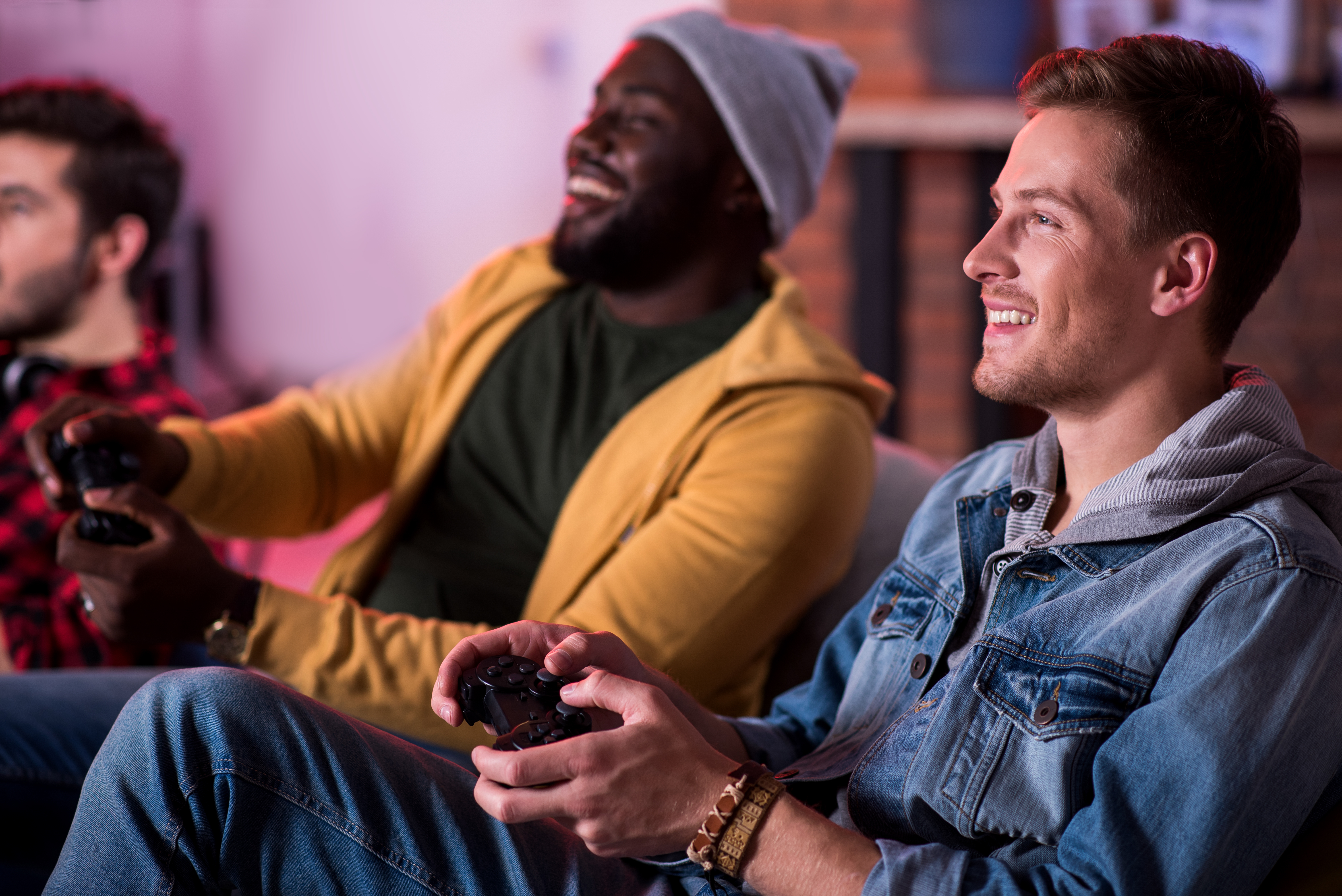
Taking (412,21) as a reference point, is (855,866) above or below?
below

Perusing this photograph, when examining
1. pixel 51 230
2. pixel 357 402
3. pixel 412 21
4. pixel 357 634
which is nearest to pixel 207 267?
pixel 412 21

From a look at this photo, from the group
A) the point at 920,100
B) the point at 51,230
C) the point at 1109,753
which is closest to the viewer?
the point at 1109,753

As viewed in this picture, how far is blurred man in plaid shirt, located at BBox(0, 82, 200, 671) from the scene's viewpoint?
1.92m

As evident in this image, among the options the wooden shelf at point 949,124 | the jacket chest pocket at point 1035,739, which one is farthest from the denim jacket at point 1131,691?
the wooden shelf at point 949,124

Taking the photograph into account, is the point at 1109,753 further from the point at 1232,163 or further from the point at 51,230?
the point at 51,230

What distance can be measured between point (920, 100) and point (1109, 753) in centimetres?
301

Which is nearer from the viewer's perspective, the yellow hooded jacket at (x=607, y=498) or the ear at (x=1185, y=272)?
the ear at (x=1185, y=272)

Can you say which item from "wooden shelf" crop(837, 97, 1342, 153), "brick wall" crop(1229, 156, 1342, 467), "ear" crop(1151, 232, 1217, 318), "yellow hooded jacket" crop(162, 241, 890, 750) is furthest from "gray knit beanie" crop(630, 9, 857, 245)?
"brick wall" crop(1229, 156, 1342, 467)

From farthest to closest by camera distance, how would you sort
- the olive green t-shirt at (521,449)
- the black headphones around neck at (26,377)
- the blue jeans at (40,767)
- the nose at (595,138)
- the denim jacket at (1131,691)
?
the black headphones around neck at (26,377) < the nose at (595,138) < the olive green t-shirt at (521,449) < the blue jeans at (40,767) < the denim jacket at (1131,691)

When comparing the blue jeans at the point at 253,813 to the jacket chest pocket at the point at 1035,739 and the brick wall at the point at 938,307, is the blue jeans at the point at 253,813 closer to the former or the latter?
the jacket chest pocket at the point at 1035,739

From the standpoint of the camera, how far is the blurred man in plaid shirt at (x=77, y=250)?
6.31ft

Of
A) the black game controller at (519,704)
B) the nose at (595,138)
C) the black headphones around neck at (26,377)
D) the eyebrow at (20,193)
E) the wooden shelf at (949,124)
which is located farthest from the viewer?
the wooden shelf at (949,124)

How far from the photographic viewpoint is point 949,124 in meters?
3.46

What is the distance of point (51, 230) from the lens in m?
2.03
